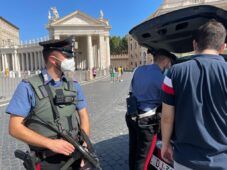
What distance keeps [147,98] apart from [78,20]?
68.3 m

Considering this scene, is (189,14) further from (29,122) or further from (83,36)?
(83,36)

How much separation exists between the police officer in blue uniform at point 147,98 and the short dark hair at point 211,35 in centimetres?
123

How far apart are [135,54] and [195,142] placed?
98.4m

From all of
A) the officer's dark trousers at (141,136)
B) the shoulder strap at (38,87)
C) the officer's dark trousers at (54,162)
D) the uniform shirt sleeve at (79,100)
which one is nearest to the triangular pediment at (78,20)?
the officer's dark trousers at (141,136)

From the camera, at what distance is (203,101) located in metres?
1.92

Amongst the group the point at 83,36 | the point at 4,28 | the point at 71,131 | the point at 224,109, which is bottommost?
the point at 71,131

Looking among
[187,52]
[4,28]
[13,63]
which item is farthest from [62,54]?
[4,28]

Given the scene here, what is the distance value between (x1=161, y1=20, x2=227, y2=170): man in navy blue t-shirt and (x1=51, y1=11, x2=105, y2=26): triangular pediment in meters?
67.3

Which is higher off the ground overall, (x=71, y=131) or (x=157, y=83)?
(x=157, y=83)

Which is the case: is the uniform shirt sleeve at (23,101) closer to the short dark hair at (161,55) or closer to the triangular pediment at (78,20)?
the short dark hair at (161,55)

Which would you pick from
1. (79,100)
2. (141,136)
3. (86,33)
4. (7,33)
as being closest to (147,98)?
(141,136)

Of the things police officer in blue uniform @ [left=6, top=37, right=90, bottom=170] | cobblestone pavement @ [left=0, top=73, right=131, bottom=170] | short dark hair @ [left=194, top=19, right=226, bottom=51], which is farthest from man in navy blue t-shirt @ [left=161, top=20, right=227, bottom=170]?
cobblestone pavement @ [left=0, top=73, right=131, bottom=170]

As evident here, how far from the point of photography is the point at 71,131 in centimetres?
243

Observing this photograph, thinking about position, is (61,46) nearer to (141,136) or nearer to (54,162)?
(54,162)
